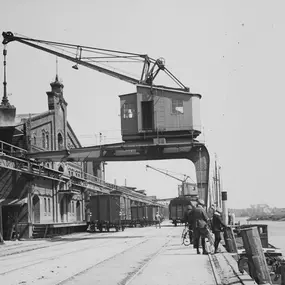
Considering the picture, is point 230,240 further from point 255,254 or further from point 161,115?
point 161,115

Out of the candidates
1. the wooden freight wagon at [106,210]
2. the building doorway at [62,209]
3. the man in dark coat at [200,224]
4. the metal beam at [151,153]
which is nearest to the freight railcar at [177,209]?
the wooden freight wagon at [106,210]

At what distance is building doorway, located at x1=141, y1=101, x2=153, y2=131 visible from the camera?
34006mm

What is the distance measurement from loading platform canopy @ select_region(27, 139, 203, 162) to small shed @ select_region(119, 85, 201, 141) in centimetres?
74

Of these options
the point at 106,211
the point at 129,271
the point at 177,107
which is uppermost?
the point at 177,107

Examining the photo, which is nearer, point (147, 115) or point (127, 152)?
point (127, 152)

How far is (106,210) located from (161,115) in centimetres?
1538

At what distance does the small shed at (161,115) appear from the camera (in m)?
33.6

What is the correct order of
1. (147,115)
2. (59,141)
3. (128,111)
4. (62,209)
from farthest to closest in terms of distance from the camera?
(59,141)
(62,209)
(128,111)
(147,115)

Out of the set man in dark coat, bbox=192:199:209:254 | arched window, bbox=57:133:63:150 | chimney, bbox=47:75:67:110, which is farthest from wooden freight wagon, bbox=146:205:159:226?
man in dark coat, bbox=192:199:209:254

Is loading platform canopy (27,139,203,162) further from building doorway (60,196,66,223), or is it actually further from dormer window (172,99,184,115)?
building doorway (60,196,66,223)

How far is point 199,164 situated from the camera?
3341 cm

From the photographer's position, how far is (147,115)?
34.4 m

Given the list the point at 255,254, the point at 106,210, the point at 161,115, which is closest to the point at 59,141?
the point at 106,210

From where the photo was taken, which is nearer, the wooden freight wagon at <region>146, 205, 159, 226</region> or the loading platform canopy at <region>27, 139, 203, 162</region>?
the loading platform canopy at <region>27, 139, 203, 162</region>
